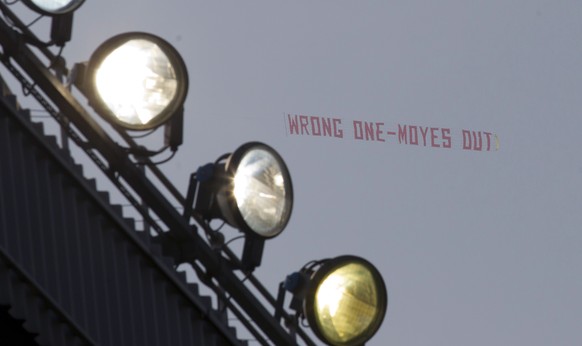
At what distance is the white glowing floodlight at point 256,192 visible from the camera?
21.0ft

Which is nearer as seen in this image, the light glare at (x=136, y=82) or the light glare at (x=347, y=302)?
the light glare at (x=136, y=82)

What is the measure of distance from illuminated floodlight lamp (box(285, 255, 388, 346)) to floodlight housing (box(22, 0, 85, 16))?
1540mm

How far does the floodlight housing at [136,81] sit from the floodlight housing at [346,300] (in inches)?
37.5

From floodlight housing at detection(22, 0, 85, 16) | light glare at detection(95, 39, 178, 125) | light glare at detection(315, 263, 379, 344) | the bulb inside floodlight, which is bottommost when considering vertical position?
light glare at detection(315, 263, 379, 344)

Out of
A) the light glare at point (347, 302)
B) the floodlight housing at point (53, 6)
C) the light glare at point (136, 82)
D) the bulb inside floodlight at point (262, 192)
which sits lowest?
the light glare at point (347, 302)

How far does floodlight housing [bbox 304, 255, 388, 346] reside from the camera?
21.2 ft

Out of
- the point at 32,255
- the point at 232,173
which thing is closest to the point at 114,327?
the point at 32,255

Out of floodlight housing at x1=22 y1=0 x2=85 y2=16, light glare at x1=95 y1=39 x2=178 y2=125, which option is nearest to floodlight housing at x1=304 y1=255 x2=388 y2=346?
light glare at x1=95 y1=39 x2=178 y2=125

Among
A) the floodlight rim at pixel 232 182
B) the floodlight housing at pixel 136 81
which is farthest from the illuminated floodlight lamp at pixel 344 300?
the floodlight housing at pixel 136 81

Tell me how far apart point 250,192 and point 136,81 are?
2.22 ft

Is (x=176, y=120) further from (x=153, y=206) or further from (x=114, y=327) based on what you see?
(x=114, y=327)

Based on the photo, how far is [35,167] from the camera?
6672 mm

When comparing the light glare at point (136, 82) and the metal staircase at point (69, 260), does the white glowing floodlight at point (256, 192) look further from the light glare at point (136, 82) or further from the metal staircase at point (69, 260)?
the metal staircase at point (69, 260)

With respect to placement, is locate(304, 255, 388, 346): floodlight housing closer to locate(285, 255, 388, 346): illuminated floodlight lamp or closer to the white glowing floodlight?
locate(285, 255, 388, 346): illuminated floodlight lamp
